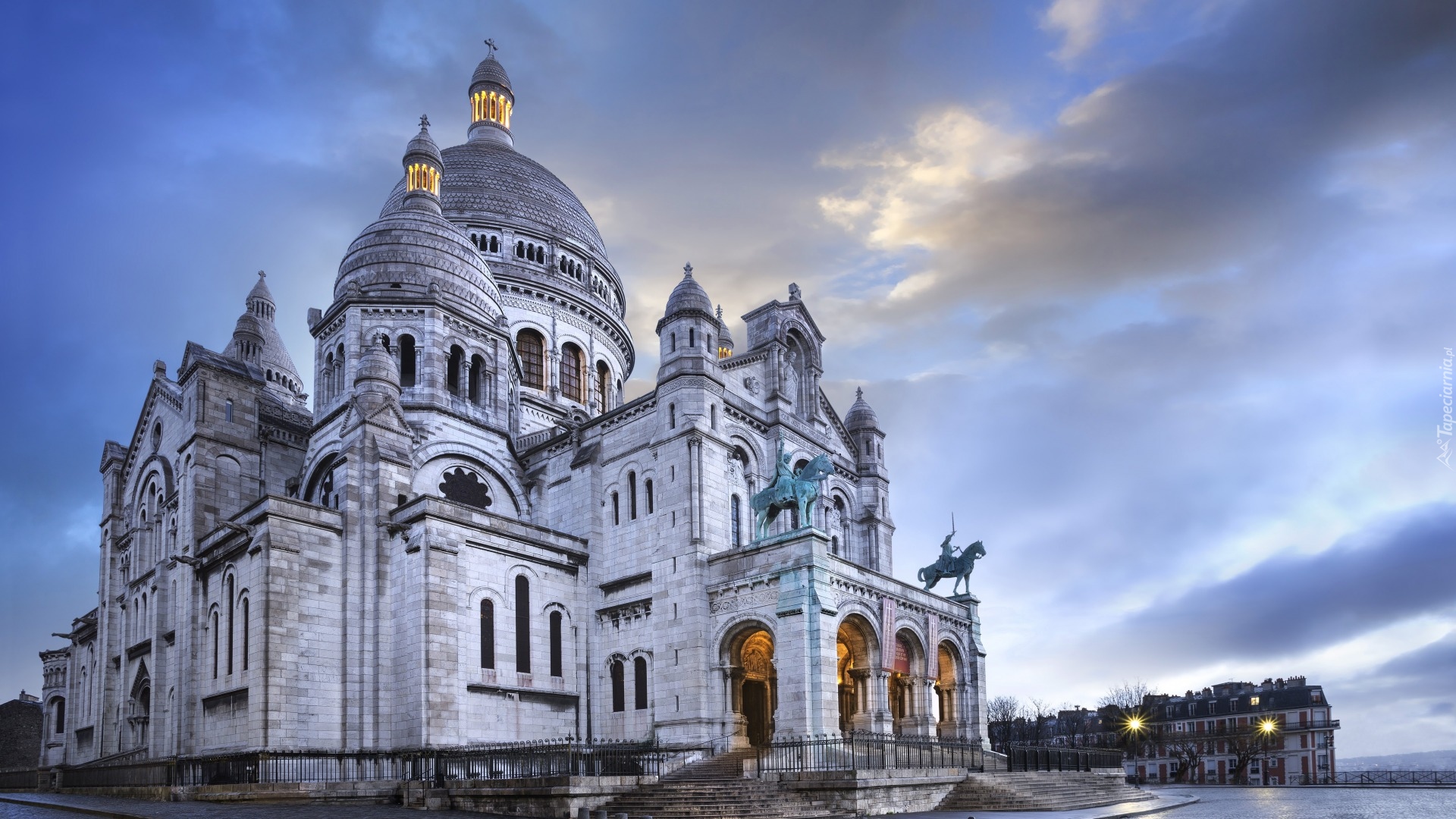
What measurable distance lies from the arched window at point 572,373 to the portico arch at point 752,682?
2359 cm

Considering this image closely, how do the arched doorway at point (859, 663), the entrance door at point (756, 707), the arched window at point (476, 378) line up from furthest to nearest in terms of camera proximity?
the arched window at point (476, 378) < the entrance door at point (756, 707) < the arched doorway at point (859, 663)

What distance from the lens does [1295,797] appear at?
42250 millimetres

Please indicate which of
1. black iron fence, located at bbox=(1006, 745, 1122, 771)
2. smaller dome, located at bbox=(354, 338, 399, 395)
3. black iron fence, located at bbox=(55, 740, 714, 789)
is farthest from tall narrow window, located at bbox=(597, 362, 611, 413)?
black iron fence, located at bbox=(1006, 745, 1122, 771)

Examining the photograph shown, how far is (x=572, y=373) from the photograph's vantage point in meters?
60.5

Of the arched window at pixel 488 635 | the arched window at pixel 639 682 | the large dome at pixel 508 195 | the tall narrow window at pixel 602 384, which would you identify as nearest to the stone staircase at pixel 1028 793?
the arched window at pixel 639 682

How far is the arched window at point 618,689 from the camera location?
40.0 metres

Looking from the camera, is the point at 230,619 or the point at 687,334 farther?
the point at 687,334

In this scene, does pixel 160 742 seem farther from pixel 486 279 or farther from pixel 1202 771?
pixel 1202 771

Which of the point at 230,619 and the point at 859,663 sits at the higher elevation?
the point at 230,619

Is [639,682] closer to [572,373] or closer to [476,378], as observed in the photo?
[476,378]

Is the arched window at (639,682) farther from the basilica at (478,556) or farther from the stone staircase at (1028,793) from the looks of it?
the stone staircase at (1028,793)

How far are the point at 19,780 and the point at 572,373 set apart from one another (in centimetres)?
3223

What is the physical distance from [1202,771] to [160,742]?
8531 centimetres

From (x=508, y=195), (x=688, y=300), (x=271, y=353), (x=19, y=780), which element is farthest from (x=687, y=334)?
(x=271, y=353)
